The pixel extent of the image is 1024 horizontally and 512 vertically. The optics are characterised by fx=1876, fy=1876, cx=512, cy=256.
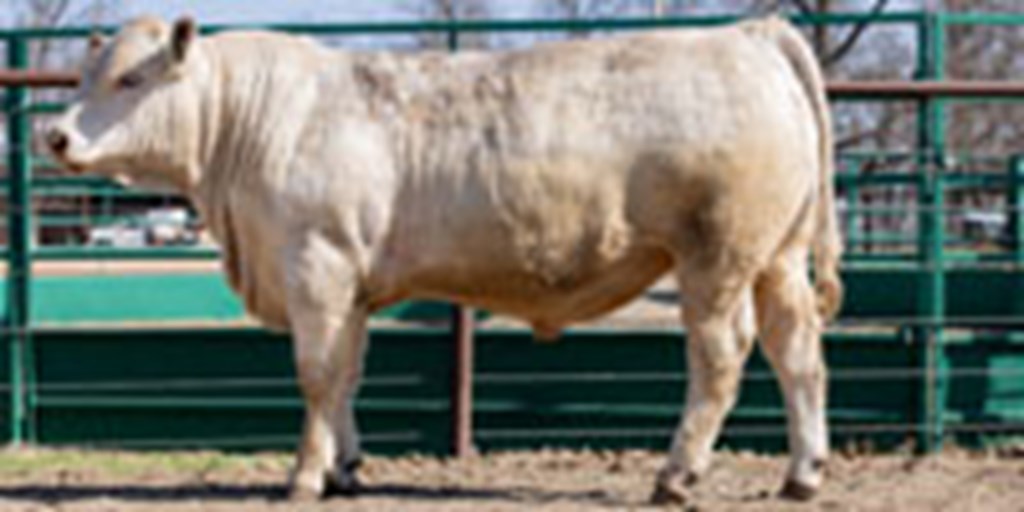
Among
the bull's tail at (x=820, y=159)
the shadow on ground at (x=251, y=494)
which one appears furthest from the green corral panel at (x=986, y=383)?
the shadow on ground at (x=251, y=494)

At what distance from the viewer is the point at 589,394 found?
10.2 meters

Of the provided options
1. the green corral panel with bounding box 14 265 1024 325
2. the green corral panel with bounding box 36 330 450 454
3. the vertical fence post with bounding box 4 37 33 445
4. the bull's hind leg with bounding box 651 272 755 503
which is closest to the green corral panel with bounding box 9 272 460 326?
the green corral panel with bounding box 14 265 1024 325

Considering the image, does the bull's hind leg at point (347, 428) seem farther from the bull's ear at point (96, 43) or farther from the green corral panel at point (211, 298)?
the green corral panel at point (211, 298)

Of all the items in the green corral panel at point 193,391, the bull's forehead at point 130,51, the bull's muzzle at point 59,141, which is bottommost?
A: the green corral panel at point 193,391

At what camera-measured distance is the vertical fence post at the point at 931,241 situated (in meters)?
9.80

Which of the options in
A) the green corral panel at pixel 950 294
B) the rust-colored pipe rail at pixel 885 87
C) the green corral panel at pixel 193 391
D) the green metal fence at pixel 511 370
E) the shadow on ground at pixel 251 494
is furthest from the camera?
the green corral panel at pixel 950 294

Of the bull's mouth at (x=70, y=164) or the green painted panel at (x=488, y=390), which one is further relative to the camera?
the green painted panel at (x=488, y=390)

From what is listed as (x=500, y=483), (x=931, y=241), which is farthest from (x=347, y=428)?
(x=931, y=241)

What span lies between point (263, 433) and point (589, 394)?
1.84 m

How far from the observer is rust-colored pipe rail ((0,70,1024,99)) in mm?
9453

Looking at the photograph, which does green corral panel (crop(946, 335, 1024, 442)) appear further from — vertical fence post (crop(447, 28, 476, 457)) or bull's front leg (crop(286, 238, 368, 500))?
bull's front leg (crop(286, 238, 368, 500))

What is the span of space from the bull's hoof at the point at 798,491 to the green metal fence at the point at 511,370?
201cm

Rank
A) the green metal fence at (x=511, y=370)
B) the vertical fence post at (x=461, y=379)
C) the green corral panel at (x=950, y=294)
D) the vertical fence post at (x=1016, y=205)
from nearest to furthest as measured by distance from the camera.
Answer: the vertical fence post at (x=461, y=379)
the green metal fence at (x=511, y=370)
the vertical fence post at (x=1016, y=205)
the green corral panel at (x=950, y=294)

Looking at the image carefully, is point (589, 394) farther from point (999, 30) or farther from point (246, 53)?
point (999, 30)
